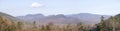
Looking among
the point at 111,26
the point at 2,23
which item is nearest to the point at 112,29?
the point at 111,26

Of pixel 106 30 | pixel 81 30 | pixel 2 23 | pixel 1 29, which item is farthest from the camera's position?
pixel 81 30

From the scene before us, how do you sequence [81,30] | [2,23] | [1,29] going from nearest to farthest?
1. [1,29]
2. [2,23]
3. [81,30]

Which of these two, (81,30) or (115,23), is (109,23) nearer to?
(115,23)

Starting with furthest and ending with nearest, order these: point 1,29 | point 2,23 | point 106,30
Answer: point 106,30 → point 2,23 → point 1,29

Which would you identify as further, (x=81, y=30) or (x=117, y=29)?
(x=81, y=30)

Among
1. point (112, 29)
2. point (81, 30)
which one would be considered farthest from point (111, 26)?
point (81, 30)

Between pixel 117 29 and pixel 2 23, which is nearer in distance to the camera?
pixel 2 23

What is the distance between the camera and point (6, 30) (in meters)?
56.3

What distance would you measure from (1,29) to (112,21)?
32758 millimetres

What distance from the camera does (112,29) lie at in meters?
72.4

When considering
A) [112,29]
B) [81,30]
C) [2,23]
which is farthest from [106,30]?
[2,23]

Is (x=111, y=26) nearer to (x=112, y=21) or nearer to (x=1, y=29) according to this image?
(x=112, y=21)

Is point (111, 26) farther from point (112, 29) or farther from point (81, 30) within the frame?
point (81, 30)

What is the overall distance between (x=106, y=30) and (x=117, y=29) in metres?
3.36
